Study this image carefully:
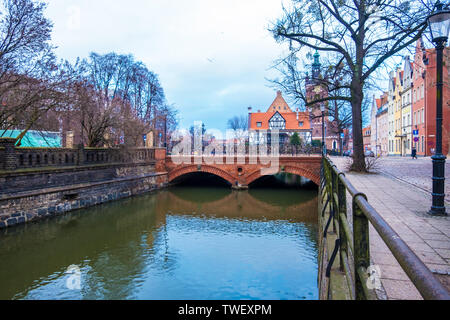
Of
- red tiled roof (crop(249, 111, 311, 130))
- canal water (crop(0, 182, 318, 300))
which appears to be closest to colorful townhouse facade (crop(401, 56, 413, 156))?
red tiled roof (crop(249, 111, 311, 130))

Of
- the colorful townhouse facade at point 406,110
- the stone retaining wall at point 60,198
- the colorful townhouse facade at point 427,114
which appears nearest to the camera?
the stone retaining wall at point 60,198

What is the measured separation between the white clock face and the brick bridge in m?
35.1

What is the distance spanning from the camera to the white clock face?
189ft

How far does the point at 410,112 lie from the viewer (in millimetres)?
38500

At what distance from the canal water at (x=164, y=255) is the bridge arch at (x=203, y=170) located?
306 inches

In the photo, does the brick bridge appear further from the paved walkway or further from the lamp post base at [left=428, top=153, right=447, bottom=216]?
the lamp post base at [left=428, top=153, right=447, bottom=216]

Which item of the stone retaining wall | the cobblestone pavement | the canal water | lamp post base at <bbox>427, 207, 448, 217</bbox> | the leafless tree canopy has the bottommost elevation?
the canal water

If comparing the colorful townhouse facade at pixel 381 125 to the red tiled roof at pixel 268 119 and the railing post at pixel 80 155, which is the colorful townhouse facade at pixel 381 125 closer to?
the red tiled roof at pixel 268 119

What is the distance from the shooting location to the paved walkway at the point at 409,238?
274 cm

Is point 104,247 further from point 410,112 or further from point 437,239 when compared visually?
point 410,112

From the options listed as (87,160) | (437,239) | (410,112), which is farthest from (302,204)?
(410,112)

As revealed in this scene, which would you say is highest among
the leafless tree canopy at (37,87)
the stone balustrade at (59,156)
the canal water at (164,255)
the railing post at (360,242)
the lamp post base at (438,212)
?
the leafless tree canopy at (37,87)

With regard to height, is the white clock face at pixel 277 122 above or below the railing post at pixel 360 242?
above

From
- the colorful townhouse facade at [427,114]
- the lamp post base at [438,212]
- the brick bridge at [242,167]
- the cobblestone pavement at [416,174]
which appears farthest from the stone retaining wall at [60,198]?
the colorful townhouse facade at [427,114]
